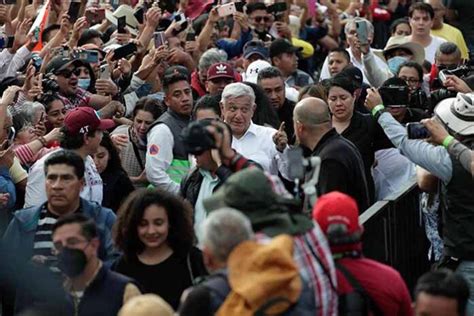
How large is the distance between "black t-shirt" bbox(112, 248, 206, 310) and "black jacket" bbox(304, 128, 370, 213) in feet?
6.34

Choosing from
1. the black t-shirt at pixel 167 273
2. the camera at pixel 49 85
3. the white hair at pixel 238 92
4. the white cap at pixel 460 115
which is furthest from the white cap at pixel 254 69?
the black t-shirt at pixel 167 273

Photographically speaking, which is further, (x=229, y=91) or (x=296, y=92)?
(x=296, y=92)

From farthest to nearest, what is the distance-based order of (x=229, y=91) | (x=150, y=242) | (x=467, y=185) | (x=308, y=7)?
(x=308, y=7) < (x=229, y=91) < (x=467, y=185) < (x=150, y=242)

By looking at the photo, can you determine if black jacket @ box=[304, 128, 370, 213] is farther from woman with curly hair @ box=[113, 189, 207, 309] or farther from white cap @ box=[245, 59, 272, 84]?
white cap @ box=[245, 59, 272, 84]

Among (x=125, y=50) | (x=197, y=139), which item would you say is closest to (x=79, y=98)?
(x=125, y=50)

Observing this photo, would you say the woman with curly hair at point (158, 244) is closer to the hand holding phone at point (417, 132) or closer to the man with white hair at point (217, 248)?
the man with white hair at point (217, 248)

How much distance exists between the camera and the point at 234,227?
6.81m

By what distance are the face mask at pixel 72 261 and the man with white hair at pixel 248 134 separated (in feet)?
11.6

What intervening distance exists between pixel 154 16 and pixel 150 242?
22.0 ft

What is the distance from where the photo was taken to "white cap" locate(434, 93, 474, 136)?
9.98 metres

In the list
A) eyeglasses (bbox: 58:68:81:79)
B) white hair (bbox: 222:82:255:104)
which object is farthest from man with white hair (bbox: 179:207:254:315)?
eyeglasses (bbox: 58:68:81:79)

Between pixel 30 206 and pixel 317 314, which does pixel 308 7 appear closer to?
pixel 30 206

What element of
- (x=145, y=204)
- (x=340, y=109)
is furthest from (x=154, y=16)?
(x=145, y=204)

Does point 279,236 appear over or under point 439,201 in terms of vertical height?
over
